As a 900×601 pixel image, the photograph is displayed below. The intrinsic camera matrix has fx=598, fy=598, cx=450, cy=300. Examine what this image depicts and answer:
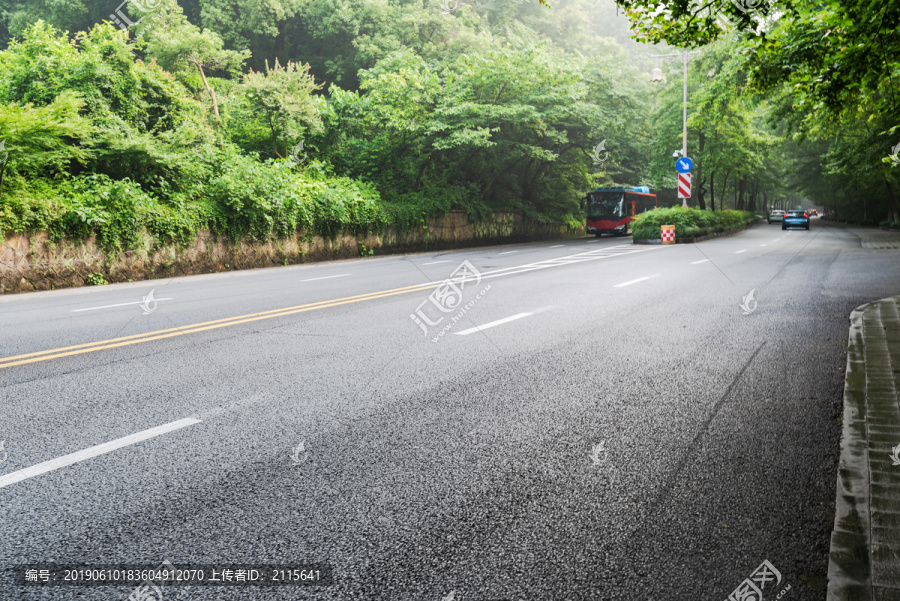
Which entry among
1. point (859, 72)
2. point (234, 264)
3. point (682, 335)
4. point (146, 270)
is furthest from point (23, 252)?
point (859, 72)

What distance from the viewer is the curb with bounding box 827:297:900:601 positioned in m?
2.28

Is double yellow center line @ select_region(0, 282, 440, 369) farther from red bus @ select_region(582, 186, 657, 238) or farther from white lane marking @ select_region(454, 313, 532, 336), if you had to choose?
red bus @ select_region(582, 186, 657, 238)

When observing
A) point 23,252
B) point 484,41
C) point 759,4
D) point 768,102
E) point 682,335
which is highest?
point 484,41

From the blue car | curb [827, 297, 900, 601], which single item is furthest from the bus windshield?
curb [827, 297, 900, 601]

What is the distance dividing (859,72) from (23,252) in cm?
1680

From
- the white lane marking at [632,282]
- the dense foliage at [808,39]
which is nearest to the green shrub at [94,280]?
the white lane marking at [632,282]

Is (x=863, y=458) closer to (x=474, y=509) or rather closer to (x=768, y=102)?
(x=474, y=509)

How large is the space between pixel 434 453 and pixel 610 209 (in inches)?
1521

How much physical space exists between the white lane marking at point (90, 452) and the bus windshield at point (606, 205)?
38.4 metres

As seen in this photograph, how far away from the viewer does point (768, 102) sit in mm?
27047

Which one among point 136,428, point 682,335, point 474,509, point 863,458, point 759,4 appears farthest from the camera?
point 682,335

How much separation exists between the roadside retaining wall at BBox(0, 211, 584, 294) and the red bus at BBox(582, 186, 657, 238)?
12735mm

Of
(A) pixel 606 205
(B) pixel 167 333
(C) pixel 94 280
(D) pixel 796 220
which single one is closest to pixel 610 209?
(A) pixel 606 205

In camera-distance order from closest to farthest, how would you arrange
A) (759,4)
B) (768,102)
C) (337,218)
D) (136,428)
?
1. (136,428)
2. (759,4)
3. (337,218)
4. (768,102)
